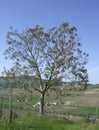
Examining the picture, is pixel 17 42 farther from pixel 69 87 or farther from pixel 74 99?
pixel 74 99

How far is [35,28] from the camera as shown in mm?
29406

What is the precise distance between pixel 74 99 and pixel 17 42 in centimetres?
7913

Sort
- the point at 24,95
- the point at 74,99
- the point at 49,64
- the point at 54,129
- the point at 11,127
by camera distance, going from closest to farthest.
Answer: the point at 11,127 < the point at 54,129 < the point at 49,64 < the point at 24,95 < the point at 74,99

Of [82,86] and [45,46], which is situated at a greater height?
[45,46]

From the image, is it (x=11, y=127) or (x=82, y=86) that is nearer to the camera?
(x=11, y=127)

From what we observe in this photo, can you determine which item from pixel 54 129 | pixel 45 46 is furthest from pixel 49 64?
pixel 54 129

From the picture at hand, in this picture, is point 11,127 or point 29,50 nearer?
point 11,127

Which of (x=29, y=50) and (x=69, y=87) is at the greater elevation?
(x=29, y=50)

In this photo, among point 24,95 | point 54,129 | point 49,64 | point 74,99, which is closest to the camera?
point 54,129

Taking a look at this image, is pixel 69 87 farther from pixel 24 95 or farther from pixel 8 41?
pixel 8 41

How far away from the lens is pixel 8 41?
29.5 m

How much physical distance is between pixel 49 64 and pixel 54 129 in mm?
18401

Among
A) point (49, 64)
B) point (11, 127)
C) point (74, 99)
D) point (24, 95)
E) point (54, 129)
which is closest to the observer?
point (11, 127)

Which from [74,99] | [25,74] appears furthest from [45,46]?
[74,99]
